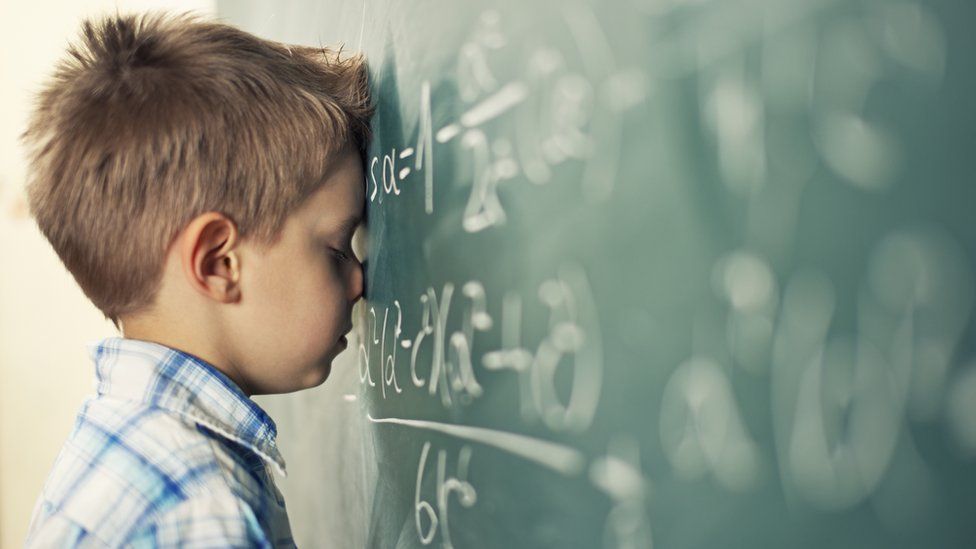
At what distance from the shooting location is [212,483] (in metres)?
0.67

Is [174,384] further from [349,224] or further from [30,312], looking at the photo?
[30,312]

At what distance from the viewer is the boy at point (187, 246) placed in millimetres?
676

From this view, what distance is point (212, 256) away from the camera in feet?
2.43

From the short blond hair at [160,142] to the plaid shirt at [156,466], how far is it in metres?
0.08

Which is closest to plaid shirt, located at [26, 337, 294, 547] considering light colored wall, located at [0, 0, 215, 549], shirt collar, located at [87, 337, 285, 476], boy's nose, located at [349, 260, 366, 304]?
shirt collar, located at [87, 337, 285, 476]

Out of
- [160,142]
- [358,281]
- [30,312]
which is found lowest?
[30,312]

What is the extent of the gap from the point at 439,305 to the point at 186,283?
258mm

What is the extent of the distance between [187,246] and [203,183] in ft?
0.19

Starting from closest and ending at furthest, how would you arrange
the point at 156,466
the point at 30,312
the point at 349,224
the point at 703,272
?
the point at 703,272 → the point at 156,466 → the point at 349,224 → the point at 30,312

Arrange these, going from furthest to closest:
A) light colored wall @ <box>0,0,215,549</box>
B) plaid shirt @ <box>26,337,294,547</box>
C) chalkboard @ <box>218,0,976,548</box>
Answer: light colored wall @ <box>0,0,215,549</box>, plaid shirt @ <box>26,337,294,547</box>, chalkboard @ <box>218,0,976,548</box>

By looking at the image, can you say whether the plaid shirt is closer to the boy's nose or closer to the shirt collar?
the shirt collar

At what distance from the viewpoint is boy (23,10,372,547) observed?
0.68 m

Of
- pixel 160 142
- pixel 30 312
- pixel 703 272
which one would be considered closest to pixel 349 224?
pixel 160 142

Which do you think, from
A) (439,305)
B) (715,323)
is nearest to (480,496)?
(439,305)
